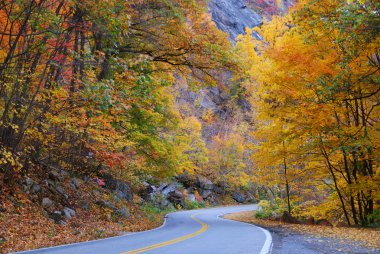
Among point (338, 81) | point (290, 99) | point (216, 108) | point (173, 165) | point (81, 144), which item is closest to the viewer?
point (338, 81)

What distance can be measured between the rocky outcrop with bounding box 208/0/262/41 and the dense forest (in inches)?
1917

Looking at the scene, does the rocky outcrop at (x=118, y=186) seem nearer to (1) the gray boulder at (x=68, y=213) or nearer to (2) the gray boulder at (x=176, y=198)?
(1) the gray boulder at (x=68, y=213)

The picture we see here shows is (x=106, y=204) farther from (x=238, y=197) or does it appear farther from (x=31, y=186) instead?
(x=238, y=197)

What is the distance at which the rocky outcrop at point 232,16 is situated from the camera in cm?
6731

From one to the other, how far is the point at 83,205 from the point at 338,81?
455 inches

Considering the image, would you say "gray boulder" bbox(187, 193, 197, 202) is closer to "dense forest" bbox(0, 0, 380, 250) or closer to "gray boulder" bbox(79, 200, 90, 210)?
"dense forest" bbox(0, 0, 380, 250)

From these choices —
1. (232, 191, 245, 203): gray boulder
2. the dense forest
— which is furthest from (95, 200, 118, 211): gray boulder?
(232, 191, 245, 203): gray boulder

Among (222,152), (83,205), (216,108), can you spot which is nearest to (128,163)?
(83,205)

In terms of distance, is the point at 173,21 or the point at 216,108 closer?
the point at 173,21

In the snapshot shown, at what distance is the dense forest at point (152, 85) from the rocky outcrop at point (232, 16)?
1917 inches

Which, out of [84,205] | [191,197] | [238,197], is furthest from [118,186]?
[238,197]

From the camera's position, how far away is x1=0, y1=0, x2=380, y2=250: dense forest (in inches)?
377

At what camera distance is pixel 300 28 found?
502 inches

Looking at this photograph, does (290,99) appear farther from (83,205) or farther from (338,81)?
(83,205)
